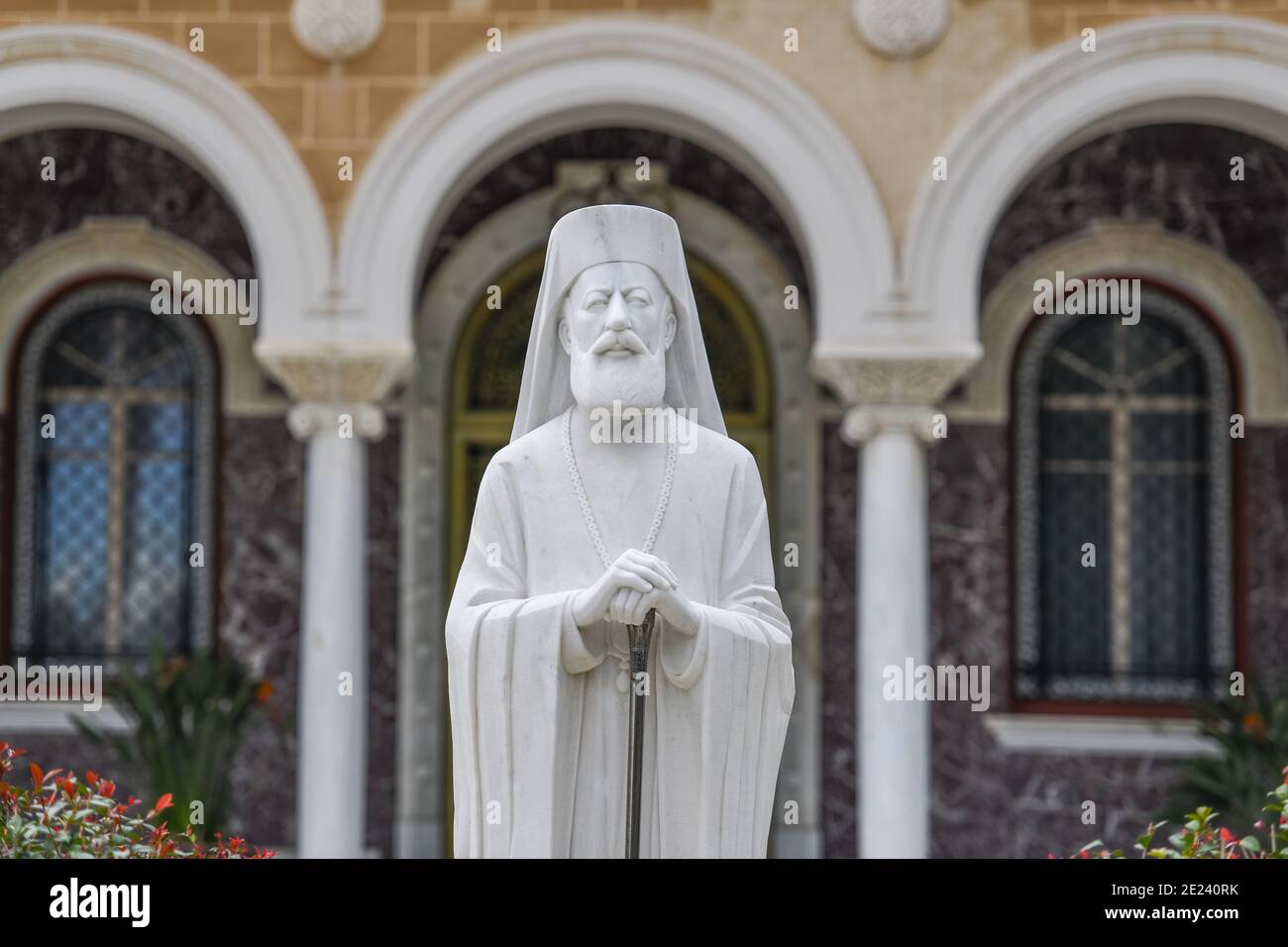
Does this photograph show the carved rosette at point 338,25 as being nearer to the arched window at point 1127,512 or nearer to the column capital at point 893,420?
the column capital at point 893,420

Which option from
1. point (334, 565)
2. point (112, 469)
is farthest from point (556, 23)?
point (112, 469)

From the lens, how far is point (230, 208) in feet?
36.8

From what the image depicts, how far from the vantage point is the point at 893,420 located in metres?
9.30

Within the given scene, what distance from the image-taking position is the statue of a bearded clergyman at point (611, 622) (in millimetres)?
4371

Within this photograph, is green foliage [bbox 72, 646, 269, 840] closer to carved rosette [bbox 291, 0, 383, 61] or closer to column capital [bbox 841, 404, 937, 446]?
carved rosette [bbox 291, 0, 383, 61]

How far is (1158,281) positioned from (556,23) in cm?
382

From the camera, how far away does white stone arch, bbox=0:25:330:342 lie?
9.49 metres

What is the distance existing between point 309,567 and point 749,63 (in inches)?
126

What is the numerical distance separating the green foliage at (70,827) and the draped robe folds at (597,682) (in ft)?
3.97

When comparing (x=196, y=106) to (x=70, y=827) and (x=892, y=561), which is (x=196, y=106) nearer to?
(x=892, y=561)
